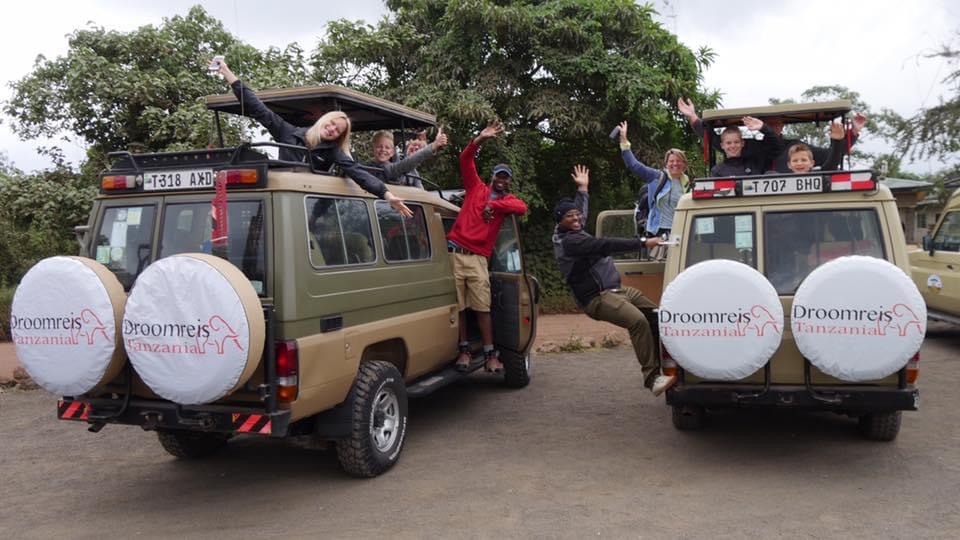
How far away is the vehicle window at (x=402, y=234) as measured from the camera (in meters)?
5.92

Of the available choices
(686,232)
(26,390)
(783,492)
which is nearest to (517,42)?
(686,232)

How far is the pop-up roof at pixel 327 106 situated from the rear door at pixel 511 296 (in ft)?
4.91

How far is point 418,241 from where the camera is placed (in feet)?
21.3

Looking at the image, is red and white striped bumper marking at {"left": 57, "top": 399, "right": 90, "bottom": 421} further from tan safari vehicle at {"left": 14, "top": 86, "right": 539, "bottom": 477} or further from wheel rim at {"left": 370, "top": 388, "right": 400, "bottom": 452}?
wheel rim at {"left": 370, "top": 388, "right": 400, "bottom": 452}

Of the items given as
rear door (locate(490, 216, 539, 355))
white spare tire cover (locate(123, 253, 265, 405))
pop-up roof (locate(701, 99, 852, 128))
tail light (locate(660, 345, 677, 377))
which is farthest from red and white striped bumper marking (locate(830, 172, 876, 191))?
white spare tire cover (locate(123, 253, 265, 405))

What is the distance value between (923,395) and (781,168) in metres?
2.73

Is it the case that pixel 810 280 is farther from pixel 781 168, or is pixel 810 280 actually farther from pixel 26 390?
pixel 26 390

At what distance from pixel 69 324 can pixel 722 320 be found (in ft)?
13.1

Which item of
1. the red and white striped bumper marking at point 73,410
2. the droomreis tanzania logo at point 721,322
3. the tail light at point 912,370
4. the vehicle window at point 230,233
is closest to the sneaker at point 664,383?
the droomreis tanzania logo at point 721,322

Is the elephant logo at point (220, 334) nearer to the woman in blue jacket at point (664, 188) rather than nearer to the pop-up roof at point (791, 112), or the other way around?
the woman in blue jacket at point (664, 188)

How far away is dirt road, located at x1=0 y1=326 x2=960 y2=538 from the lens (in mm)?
4402

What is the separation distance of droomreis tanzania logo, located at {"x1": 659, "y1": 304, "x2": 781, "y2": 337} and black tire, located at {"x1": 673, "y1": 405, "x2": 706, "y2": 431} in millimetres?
1327

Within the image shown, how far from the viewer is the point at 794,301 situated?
4840mm

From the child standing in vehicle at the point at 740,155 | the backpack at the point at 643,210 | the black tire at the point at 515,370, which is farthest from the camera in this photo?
the black tire at the point at 515,370
